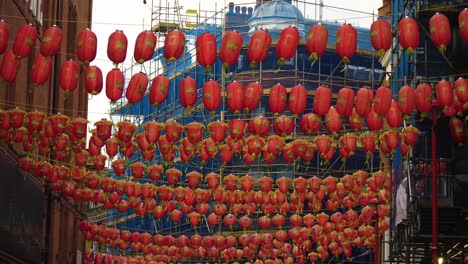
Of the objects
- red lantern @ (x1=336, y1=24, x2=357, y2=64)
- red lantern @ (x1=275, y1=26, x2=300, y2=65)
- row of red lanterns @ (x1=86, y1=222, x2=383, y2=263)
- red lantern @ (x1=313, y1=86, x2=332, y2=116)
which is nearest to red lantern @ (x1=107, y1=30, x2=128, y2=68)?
red lantern @ (x1=275, y1=26, x2=300, y2=65)

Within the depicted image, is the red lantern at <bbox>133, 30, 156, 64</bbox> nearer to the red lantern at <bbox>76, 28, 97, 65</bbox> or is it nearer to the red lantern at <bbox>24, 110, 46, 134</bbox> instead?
the red lantern at <bbox>76, 28, 97, 65</bbox>

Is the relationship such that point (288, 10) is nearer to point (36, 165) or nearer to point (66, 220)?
point (66, 220)

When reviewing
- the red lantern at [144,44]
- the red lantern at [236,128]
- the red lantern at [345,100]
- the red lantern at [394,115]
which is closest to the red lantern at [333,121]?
the red lantern at [394,115]

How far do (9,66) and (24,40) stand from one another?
34.1 inches

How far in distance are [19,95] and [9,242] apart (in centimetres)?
423

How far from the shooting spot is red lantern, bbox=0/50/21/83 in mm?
24984

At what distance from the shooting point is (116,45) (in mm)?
24984

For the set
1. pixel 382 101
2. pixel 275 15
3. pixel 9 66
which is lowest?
pixel 382 101

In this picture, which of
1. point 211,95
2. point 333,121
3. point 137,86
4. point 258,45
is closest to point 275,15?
point 333,121

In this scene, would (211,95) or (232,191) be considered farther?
(232,191)

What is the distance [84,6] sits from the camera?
48.7m

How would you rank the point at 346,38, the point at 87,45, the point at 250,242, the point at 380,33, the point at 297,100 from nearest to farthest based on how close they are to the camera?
the point at 380,33 → the point at 87,45 → the point at 346,38 → the point at 297,100 → the point at 250,242

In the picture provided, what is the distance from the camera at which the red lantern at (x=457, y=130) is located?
28.9m

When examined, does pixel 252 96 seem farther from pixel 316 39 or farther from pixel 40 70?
pixel 40 70
